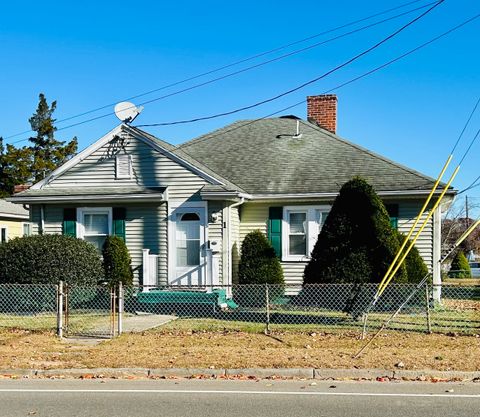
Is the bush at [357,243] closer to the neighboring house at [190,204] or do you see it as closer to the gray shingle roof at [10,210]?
the neighboring house at [190,204]

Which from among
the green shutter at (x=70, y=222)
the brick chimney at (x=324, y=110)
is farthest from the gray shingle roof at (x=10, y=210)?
the brick chimney at (x=324, y=110)

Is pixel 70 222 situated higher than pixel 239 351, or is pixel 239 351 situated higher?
pixel 70 222

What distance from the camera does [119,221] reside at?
62.2ft

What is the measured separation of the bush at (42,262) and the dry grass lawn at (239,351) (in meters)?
3.18

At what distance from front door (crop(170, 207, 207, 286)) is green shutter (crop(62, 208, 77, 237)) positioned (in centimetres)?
292

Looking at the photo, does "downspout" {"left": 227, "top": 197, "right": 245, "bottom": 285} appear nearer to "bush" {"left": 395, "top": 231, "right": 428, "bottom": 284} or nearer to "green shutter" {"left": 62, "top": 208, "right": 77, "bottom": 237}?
"green shutter" {"left": 62, "top": 208, "right": 77, "bottom": 237}

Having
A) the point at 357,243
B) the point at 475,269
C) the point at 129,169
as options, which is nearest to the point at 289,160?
the point at 129,169

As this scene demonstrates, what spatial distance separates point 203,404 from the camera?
7.96 meters

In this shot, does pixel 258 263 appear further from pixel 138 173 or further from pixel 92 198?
pixel 92 198

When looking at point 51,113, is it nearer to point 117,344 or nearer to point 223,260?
point 223,260

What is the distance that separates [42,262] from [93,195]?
268 centimetres

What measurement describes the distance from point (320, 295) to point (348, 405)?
7.90 m

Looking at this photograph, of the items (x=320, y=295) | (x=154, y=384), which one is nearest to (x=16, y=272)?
(x=320, y=295)

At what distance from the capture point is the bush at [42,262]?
16609 millimetres
